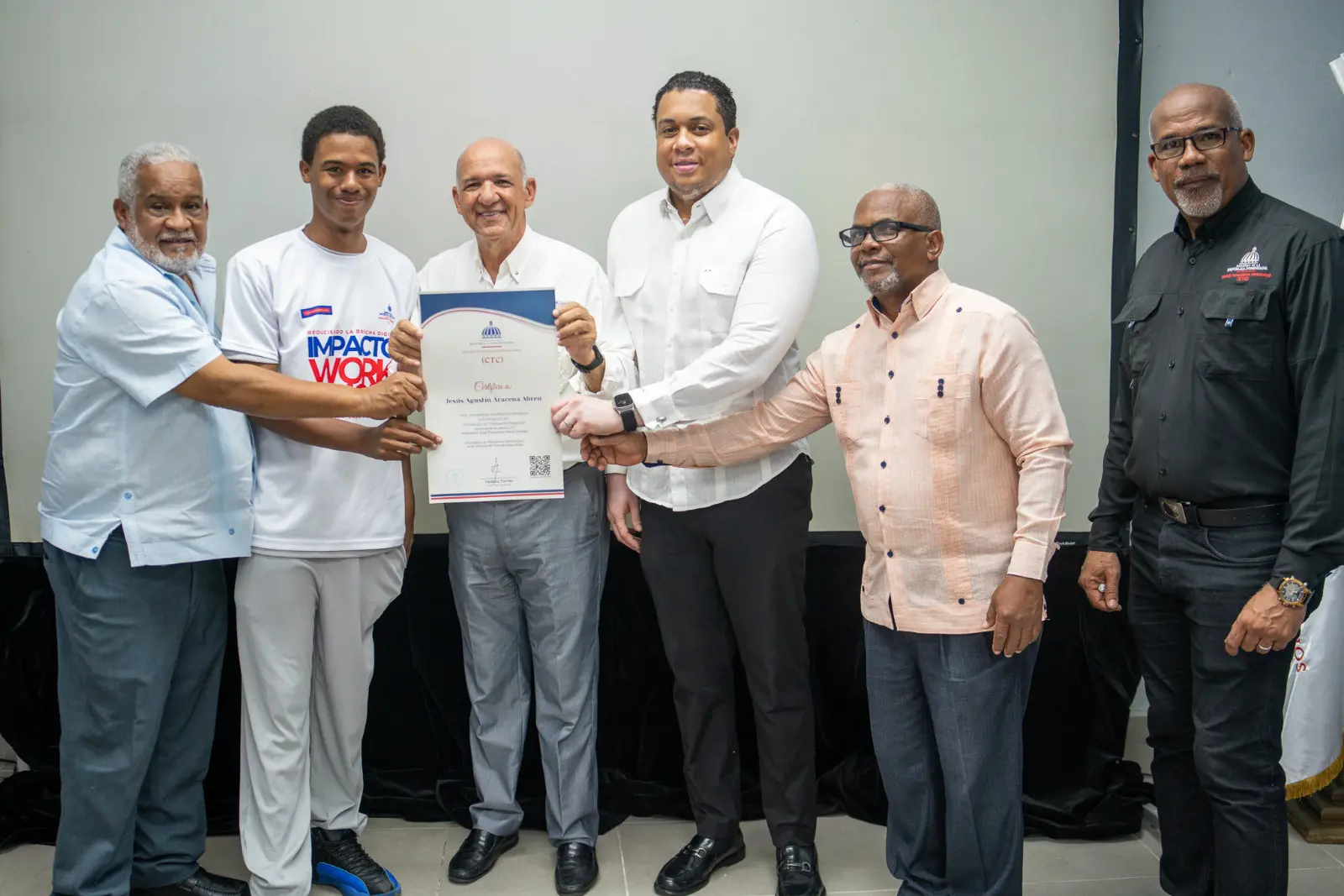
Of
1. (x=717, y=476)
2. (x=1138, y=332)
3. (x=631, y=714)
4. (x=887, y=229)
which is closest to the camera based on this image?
(x=887, y=229)

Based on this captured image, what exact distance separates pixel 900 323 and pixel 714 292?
0.52m

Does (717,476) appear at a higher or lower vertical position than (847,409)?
lower

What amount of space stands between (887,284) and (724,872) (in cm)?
170

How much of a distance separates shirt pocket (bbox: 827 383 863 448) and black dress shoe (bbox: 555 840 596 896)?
1352 millimetres

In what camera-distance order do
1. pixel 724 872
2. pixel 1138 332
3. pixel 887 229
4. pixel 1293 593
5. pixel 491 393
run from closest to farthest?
pixel 1293 593
pixel 887 229
pixel 1138 332
pixel 491 393
pixel 724 872

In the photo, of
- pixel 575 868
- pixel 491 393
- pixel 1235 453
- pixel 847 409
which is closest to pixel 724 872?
pixel 575 868

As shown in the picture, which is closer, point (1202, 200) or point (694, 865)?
point (1202, 200)

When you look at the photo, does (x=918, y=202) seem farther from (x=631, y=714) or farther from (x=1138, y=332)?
(x=631, y=714)

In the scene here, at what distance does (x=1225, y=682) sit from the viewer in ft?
7.41

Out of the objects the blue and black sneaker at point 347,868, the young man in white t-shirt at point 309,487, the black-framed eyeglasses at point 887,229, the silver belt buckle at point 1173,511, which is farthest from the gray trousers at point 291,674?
the silver belt buckle at point 1173,511

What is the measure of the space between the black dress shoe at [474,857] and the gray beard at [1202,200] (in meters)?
2.40

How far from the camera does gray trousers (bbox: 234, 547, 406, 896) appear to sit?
265cm

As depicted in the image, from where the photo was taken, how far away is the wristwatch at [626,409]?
2615 mm

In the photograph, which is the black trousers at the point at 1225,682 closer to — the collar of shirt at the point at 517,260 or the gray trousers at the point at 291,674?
the collar of shirt at the point at 517,260
